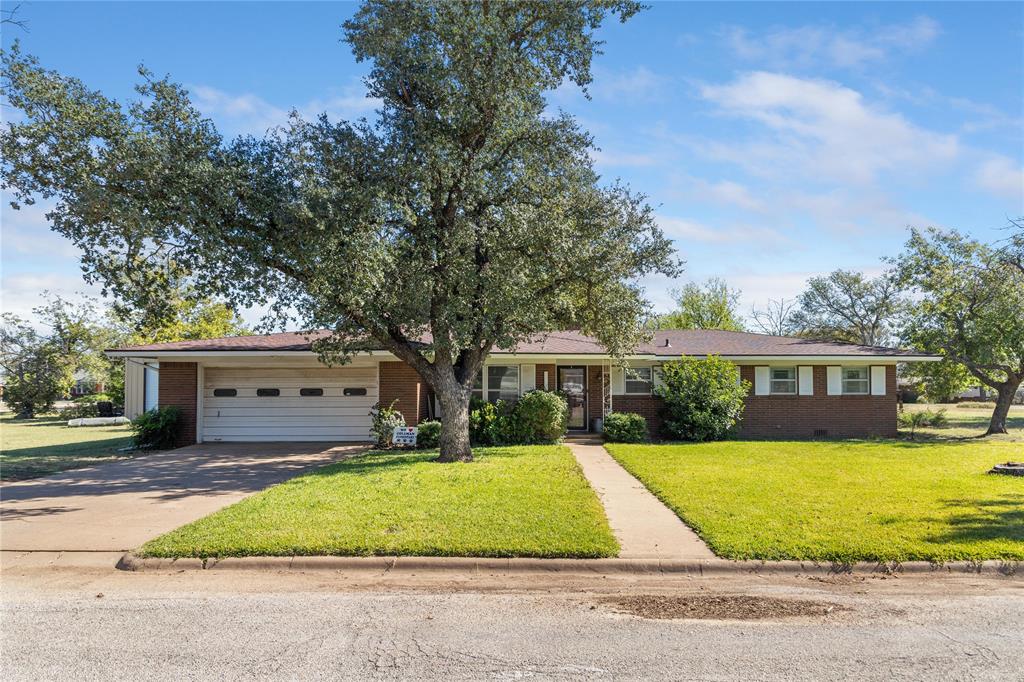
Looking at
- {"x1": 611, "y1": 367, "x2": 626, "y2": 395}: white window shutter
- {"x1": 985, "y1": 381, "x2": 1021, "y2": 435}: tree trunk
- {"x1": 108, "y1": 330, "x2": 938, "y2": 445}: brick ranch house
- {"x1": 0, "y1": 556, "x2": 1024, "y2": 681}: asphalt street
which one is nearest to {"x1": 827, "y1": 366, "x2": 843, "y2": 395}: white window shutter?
{"x1": 108, "y1": 330, "x2": 938, "y2": 445}: brick ranch house

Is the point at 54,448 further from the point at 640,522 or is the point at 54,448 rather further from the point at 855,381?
the point at 855,381

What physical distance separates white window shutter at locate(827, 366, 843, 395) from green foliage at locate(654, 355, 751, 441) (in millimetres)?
3271

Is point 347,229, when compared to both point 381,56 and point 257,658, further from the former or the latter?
point 257,658

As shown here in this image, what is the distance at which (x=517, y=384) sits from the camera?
20750 millimetres

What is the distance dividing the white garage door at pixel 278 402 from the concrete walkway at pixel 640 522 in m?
8.83

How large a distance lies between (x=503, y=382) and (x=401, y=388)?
3333 mm

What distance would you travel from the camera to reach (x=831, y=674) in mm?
4598

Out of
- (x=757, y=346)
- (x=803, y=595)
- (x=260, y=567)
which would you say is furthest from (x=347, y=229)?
(x=757, y=346)

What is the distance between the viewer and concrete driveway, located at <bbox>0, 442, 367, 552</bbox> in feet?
27.9

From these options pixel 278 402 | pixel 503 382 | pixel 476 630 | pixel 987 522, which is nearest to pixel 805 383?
pixel 503 382

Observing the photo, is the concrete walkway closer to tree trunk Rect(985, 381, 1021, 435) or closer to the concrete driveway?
the concrete driveway

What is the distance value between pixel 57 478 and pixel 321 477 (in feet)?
18.2

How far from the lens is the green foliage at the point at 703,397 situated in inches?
776

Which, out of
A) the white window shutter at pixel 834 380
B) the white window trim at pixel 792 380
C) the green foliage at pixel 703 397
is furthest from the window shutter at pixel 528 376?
the white window shutter at pixel 834 380
